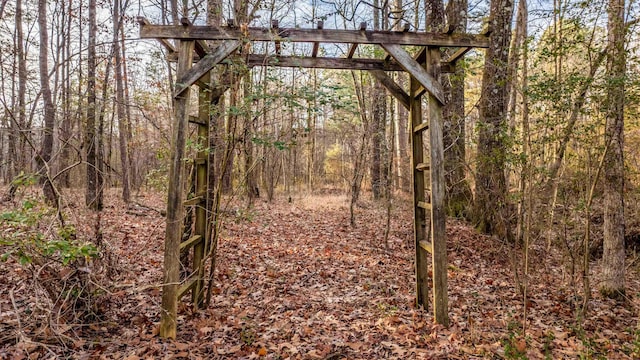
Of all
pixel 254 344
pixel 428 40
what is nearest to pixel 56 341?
pixel 254 344

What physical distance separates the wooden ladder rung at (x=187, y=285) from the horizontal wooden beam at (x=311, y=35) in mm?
2759

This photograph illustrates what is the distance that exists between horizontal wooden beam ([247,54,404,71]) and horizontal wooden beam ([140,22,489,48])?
306mm

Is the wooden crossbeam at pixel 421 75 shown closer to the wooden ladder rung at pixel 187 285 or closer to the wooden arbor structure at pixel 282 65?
the wooden arbor structure at pixel 282 65

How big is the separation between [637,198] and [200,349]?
30.3 ft

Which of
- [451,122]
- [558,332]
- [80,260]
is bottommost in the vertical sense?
[558,332]

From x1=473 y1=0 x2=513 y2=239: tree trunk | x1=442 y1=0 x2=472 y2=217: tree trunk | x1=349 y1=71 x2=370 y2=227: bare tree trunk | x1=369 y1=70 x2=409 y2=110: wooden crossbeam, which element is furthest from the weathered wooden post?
x1=473 y1=0 x2=513 y2=239: tree trunk

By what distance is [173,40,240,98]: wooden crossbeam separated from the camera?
389 centimetres

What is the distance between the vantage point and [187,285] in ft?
13.6

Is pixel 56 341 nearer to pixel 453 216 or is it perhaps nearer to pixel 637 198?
pixel 453 216

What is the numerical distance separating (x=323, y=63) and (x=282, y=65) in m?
0.56

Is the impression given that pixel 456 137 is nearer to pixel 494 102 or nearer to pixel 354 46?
pixel 494 102

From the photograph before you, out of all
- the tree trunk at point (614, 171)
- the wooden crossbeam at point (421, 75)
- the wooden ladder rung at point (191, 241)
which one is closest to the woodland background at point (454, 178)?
the tree trunk at point (614, 171)

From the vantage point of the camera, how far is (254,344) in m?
3.75

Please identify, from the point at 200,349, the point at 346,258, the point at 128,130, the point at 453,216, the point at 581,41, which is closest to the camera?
the point at 200,349
